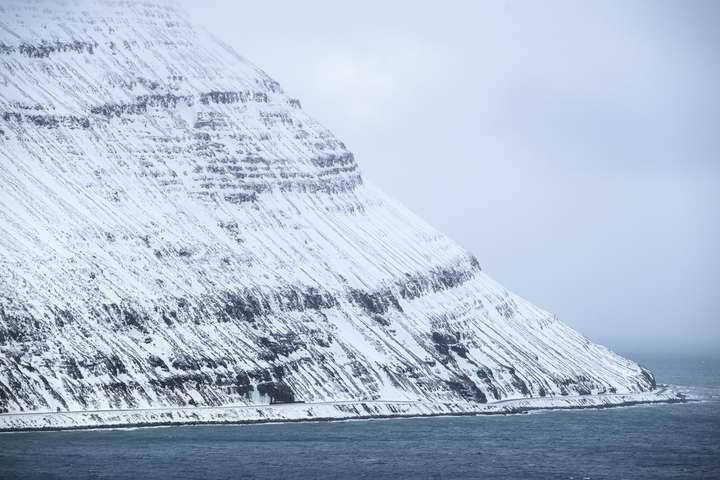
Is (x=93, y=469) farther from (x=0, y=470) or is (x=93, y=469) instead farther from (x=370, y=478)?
(x=370, y=478)

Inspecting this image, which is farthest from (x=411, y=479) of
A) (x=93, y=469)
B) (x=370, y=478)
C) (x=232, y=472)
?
(x=93, y=469)

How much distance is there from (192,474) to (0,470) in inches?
704

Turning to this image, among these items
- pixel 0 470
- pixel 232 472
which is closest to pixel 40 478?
pixel 0 470

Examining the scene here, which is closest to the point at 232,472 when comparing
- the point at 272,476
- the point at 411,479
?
the point at 272,476

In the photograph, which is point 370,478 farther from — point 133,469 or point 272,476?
point 133,469

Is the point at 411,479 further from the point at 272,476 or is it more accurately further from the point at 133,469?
the point at 133,469

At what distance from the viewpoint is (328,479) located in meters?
198

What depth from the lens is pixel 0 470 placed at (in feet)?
633

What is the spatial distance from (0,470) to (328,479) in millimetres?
30299

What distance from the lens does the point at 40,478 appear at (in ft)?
623

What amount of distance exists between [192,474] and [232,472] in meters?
4.09

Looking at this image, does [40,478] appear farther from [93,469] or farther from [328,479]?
[328,479]

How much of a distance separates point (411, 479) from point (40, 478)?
34969 mm

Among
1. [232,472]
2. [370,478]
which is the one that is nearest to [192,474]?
[232,472]
